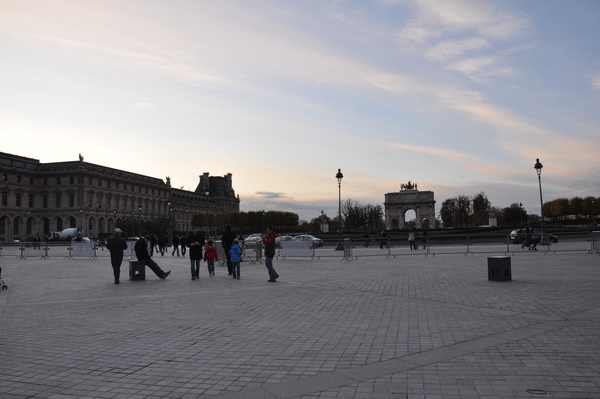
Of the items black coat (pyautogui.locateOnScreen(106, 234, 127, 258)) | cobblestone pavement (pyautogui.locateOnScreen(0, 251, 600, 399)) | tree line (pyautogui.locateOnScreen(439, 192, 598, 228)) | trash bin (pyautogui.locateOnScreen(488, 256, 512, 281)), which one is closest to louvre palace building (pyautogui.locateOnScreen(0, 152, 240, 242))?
tree line (pyautogui.locateOnScreen(439, 192, 598, 228))

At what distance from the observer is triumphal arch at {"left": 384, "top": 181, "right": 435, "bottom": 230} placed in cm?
10650

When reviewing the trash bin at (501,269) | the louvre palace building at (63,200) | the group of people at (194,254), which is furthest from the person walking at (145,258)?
the louvre palace building at (63,200)

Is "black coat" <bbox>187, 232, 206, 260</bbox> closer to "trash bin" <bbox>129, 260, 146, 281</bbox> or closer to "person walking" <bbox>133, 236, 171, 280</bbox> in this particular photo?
"person walking" <bbox>133, 236, 171, 280</bbox>

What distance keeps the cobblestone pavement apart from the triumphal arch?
314ft

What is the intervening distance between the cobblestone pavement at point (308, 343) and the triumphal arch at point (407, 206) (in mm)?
95823

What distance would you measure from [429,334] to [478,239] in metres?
35.9

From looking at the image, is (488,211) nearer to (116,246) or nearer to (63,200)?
(63,200)

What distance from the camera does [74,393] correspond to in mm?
4867

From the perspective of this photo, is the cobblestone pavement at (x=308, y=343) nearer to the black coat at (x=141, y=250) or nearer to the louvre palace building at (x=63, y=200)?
the black coat at (x=141, y=250)

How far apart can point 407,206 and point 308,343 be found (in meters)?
104

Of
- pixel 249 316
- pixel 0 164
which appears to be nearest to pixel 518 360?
pixel 249 316

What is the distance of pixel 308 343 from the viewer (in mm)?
6840

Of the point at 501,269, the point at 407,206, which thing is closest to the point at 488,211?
the point at 407,206

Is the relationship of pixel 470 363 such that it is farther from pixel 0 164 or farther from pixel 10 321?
pixel 0 164
